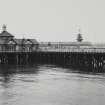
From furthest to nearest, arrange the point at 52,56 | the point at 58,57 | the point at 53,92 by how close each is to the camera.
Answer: the point at 52,56
the point at 58,57
the point at 53,92

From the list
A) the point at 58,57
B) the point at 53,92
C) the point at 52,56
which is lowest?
the point at 53,92

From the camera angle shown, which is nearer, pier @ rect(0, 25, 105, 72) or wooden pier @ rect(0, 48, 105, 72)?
pier @ rect(0, 25, 105, 72)

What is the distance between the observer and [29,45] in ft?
304

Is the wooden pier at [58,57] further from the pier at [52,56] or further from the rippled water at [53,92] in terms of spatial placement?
the rippled water at [53,92]

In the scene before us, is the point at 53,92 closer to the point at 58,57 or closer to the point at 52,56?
the point at 58,57

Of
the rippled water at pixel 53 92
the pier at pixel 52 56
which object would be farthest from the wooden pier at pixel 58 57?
the rippled water at pixel 53 92

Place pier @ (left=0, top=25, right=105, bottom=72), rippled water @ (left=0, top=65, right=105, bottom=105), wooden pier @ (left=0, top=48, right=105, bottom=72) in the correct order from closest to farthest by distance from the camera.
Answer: rippled water @ (left=0, top=65, right=105, bottom=105) → pier @ (left=0, top=25, right=105, bottom=72) → wooden pier @ (left=0, top=48, right=105, bottom=72)

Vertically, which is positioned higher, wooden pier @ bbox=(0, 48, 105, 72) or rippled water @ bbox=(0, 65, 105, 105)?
wooden pier @ bbox=(0, 48, 105, 72)

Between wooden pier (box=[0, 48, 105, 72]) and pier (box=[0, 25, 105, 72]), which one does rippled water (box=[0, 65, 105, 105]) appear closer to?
pier (box=[0, 25, 105, 72])

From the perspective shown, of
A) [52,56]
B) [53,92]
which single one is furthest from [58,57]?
[53,92]

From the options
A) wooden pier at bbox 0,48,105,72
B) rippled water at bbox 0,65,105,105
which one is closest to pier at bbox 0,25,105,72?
wooden pier at bbox 0,48,105,72

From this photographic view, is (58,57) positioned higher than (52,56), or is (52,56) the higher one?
(52,56)

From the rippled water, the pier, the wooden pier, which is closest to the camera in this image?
the rippled water

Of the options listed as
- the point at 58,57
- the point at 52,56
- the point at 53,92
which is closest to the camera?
the point at 53,92
